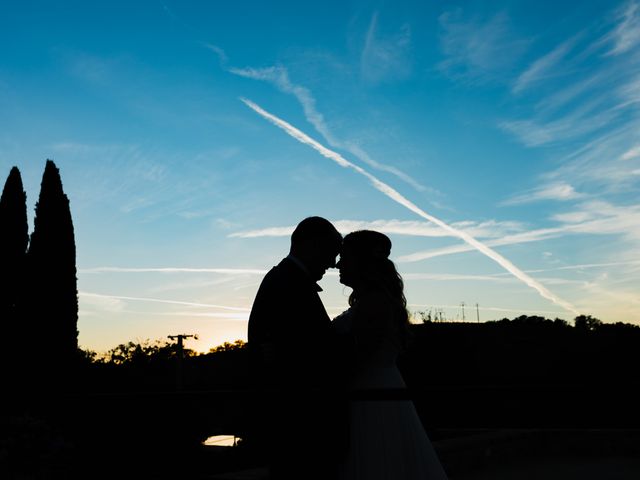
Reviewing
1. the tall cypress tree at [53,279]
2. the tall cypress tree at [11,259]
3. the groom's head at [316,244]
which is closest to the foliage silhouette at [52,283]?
the tall cypress tree at [53,279]

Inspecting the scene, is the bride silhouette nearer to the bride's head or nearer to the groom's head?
the bride's head

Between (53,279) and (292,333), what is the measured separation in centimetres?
2095

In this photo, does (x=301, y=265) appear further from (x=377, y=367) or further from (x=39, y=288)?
(x=39, y=288)

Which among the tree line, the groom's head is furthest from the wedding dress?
the tree line

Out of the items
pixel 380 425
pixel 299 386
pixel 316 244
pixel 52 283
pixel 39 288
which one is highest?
pixel 52 283

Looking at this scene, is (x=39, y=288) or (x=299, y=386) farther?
(x=39, y=288)

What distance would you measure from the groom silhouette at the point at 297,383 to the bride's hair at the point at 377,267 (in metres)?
0.67

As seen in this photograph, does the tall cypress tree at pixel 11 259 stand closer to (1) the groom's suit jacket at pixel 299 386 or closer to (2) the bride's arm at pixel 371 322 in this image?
(2) the bride's arm at pixel 371 322

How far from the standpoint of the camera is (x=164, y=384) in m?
24.9

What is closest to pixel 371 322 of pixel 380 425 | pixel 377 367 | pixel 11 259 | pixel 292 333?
pixel 377 367

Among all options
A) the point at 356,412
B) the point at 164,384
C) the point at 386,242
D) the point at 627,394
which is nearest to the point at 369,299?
the point at 386,242

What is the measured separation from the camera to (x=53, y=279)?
2105cm

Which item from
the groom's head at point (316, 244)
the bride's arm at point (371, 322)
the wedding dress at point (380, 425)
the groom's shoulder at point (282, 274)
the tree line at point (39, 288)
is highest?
the tree line at point (39, 288)

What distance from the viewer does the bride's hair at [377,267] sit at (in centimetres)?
296
